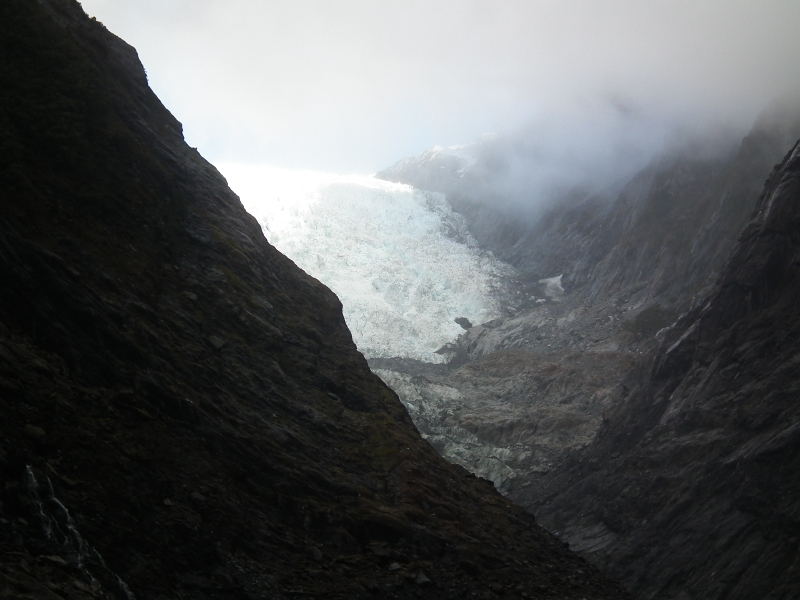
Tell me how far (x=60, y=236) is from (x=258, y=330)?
904cm

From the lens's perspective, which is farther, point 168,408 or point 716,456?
point 716,456

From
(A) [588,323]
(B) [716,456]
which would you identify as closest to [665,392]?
(B) [716,456]

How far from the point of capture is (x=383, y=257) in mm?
121375

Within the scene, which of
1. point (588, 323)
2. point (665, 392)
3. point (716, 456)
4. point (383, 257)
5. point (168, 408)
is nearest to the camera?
point (168, 408)

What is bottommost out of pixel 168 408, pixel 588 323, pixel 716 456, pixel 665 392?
pixel 168 408

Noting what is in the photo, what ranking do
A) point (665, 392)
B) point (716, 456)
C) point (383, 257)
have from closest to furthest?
1. point (716, 456)
2. point (665, 392)
3. point (383, 257)

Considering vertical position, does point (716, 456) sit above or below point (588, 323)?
below

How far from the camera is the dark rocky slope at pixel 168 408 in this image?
1447cm

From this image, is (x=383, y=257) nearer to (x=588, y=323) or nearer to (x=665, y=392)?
(x=588, y=323)

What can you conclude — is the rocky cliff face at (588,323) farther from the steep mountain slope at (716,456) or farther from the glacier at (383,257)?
the steep mountain slope at (716,456)

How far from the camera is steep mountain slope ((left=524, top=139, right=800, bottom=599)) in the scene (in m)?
42.0

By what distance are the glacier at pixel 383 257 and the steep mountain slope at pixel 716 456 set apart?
44.1 meters

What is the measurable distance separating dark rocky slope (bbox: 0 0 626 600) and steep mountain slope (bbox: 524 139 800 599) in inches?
704

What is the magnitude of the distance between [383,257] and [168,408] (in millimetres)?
102554
